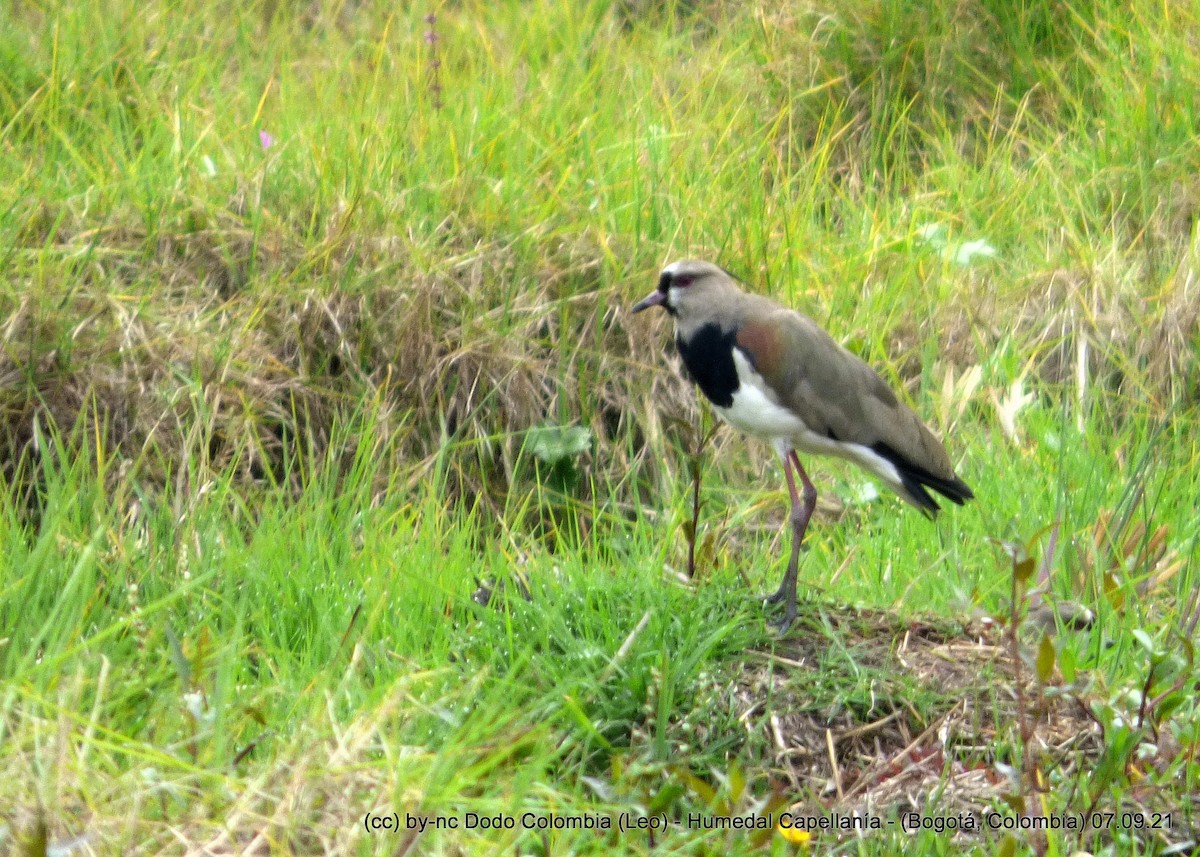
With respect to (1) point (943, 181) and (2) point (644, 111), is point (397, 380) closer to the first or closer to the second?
(2) point (644, 111)

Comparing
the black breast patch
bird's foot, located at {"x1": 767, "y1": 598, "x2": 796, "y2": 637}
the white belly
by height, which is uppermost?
the black breast patch

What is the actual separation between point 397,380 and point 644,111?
179 centimetres

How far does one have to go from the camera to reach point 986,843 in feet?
9.89

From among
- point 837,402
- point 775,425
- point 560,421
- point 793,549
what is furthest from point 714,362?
point 560,421

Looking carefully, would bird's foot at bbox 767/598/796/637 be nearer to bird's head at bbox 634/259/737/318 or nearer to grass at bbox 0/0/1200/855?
grass at bbox 0/0/1200/855

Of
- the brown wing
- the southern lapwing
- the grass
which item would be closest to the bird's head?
the southern lapwing

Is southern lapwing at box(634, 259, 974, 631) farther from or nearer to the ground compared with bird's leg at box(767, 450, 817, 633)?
farther from the ground

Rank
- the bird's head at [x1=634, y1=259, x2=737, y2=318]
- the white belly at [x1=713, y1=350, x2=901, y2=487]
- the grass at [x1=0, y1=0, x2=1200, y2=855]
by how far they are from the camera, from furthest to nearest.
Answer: the bird's head at [x1=634, y1=259, x2=737, y2=318] → the white belly at [x1=713, y1=350, x2=901, y2=487] → the grass at [x1=0, y1=0, x2=1200, y2=855]

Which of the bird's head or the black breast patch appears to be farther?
the bird's head

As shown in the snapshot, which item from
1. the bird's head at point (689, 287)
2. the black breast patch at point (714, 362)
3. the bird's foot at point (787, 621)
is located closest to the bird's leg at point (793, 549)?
the bird's foot at point (787, 621)

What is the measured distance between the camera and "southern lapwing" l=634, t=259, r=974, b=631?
159 inches

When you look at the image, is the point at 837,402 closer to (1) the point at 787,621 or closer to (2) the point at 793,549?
(2) the point at 793,549

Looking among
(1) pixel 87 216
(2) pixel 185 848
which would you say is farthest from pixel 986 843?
(1) pixel 87 216

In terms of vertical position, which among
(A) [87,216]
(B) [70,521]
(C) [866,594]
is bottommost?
(C) [866,594]
